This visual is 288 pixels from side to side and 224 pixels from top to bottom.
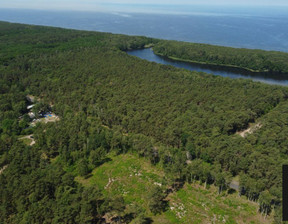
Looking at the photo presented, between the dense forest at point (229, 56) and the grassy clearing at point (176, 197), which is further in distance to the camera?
the dense forest at point (229, 56)

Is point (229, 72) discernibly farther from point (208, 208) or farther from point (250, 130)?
point (208, 208)

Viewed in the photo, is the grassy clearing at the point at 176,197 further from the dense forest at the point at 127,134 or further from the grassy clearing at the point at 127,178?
the dense forest at the point at 127,134

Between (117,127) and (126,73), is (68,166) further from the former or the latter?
(126,73)

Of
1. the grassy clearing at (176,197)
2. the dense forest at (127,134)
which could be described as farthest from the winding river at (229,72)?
the grassy clearing at (176,197)

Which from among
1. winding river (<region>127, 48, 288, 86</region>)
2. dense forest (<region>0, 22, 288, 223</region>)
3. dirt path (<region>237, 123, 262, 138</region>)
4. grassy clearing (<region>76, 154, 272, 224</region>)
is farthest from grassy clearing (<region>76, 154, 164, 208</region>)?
winding river (<region>127, 48, 288, 86</region>)

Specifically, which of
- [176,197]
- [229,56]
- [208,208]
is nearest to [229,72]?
[229,56]
